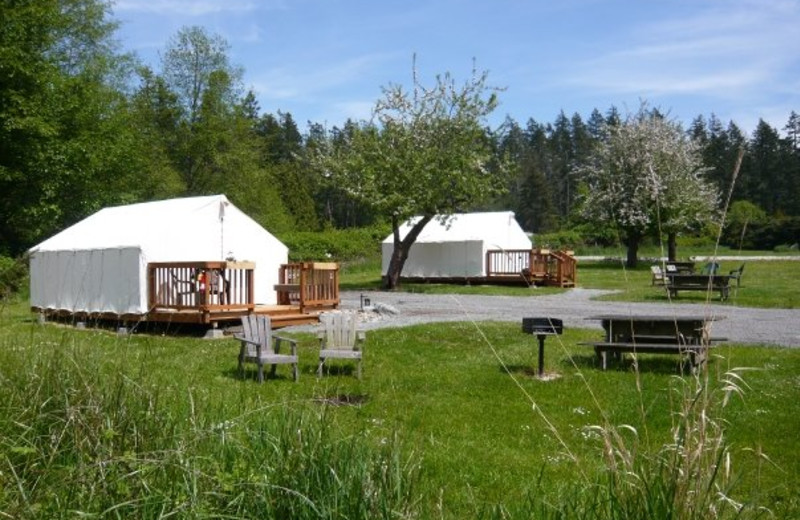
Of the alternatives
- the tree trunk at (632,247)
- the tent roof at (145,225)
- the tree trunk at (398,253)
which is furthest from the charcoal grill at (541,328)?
the tree trunk at (632,247)

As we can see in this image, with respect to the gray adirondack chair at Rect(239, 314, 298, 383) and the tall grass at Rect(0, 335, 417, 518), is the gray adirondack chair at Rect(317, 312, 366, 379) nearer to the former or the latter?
the gray adirondack chair at Rect(239, 314, 298, 383)

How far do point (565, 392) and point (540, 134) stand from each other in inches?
4154

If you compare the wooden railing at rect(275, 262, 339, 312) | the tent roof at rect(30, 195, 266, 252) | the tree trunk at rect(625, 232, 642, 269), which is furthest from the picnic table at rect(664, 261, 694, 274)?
the tent roof at rect(30, 195, 266, 252)

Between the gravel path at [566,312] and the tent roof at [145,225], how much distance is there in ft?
13.6

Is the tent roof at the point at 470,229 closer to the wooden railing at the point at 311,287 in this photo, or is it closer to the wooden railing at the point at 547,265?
the wooden railing at the point at 547,265

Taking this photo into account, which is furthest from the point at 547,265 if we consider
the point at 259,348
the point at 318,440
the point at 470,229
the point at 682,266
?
the point at 318,440

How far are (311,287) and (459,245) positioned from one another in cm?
1693

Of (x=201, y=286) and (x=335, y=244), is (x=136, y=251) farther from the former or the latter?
(x=335, y=244)

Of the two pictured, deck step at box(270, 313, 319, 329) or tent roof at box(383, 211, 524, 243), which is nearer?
deck step at box(270, 313, 319, 329)

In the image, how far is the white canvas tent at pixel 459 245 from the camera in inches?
1377

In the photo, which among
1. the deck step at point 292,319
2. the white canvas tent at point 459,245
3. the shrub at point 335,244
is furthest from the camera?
the shrub at point 335,244

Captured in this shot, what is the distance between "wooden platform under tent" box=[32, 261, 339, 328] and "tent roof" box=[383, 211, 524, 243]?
16.6 m

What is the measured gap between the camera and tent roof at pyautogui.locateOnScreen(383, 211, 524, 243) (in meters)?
35.8

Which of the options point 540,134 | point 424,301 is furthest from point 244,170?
point 540,134
